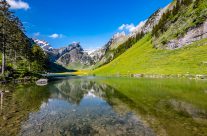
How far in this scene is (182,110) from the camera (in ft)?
68.2

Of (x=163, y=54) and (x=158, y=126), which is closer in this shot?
(x=158, y=126)

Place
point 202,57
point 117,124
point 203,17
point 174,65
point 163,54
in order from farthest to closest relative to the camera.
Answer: point 163,54 < point 203,17 < point 174,65 < point 202,57 < point 117,124

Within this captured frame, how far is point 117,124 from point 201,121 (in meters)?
6.26

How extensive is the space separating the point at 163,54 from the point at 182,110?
101184mm

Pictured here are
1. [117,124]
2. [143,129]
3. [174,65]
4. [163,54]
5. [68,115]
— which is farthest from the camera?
[163,54]

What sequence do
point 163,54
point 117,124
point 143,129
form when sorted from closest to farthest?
point 143,129 < point 117,124 < point 163,54

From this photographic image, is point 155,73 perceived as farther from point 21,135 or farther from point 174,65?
point 21,135

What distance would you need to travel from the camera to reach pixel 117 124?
52.5 ft

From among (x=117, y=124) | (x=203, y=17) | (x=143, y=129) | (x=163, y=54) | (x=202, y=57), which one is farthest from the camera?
(x=163, y=54)

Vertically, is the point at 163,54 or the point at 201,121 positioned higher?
the point at 163,54

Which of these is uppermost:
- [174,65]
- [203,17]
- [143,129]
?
[203,17]

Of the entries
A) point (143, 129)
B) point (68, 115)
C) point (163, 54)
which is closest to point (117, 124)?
point (143, 129)

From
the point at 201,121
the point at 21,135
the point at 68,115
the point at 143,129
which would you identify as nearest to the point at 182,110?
the point at 201,121

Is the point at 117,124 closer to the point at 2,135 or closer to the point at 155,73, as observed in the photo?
the point at 2,135
